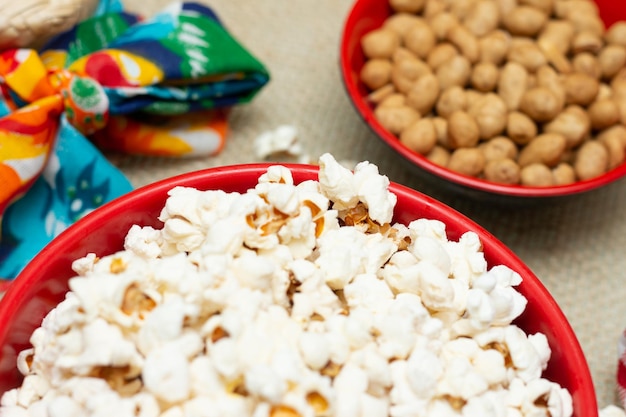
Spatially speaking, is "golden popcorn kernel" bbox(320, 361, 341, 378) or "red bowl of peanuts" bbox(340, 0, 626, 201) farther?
"red bowl of peanuts" bbox(340, 0, 626, 201)

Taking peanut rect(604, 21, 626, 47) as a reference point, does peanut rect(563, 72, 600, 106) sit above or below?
below

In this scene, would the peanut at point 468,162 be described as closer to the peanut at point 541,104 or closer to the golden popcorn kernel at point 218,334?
the peanut at point 541,104

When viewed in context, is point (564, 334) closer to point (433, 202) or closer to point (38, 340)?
point (433, 202)

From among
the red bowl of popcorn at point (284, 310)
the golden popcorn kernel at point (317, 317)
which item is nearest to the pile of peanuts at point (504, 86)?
the red bowl of popcorn at point (284, 310)

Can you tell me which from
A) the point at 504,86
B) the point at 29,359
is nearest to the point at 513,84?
the point at 504,86

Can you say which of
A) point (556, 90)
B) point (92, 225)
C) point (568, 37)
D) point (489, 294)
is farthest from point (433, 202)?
point (568, 37)

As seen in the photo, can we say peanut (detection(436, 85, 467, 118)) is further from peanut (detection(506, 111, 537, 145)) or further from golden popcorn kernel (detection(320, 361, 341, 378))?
golden popcorn kernel (detection(320, 361, 341, 378))

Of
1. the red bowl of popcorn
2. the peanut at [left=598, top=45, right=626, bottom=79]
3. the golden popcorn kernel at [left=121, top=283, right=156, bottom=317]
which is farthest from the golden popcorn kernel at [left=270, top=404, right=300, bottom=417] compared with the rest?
the peanut at [left=598, top=45, right=626, bottom=79]

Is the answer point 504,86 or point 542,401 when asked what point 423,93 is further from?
point 542,401
